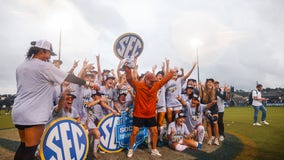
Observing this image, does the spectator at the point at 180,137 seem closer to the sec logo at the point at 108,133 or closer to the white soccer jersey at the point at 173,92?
the white soccer jersey at the point at 173,92

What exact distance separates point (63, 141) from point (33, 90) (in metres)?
1.48

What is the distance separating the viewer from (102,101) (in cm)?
575

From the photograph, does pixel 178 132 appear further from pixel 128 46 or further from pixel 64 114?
pixel 64 114

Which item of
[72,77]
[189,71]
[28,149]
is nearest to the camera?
[28,149]

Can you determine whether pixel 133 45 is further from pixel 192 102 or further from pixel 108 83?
pixel 192 102

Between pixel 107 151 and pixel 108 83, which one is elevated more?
pixel 108 83

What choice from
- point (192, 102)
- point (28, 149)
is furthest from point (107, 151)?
point (192, 102)

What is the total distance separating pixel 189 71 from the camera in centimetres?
719

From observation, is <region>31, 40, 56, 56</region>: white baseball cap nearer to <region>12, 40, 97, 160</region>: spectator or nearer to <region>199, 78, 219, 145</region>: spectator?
<region>12, 40, 97, 160</region>: spectator

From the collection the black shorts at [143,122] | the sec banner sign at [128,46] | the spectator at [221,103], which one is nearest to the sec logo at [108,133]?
the black shorts at [143,122]

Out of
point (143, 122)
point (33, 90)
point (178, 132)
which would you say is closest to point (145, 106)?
point (143, 122)

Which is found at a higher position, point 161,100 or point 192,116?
point 161,100

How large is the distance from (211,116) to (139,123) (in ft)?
9.31

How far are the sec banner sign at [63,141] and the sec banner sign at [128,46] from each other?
7.34ft
